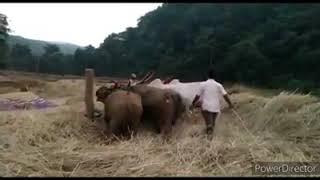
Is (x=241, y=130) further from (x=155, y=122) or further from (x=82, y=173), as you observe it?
(x=82, y=173)

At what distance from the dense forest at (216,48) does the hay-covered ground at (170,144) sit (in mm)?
19287

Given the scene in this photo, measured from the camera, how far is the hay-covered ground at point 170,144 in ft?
19.5

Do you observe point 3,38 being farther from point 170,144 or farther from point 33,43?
point 33,43

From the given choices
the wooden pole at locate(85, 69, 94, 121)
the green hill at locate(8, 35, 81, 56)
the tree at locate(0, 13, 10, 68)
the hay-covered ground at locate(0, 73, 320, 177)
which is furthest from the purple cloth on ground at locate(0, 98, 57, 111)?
the green hill at locate(8, 35, 81, 56)

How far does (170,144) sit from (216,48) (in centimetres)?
2967

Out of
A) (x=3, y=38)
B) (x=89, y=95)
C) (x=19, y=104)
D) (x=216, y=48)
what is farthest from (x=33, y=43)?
(x=89, y=95)

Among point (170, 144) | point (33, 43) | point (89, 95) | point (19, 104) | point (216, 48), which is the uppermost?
point (33, 43)

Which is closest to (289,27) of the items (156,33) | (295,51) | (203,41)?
(295,51)

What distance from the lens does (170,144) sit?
280 inches

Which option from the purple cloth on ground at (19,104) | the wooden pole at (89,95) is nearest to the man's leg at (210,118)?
the wooden pole at (89,95)

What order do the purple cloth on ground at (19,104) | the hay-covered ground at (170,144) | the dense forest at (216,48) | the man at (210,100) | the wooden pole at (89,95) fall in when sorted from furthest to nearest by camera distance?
the dense forest at (216,48), the purple cloth on ground at (19,104), the wooden pole at (89,95), the man at (210,100), the hay-covered ground at (170,144)

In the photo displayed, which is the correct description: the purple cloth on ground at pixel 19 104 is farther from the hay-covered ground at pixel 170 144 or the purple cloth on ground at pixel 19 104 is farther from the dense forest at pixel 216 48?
the dense forest at pixel 216 48

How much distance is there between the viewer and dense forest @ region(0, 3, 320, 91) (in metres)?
32.8

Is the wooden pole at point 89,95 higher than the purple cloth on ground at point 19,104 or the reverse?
higher
